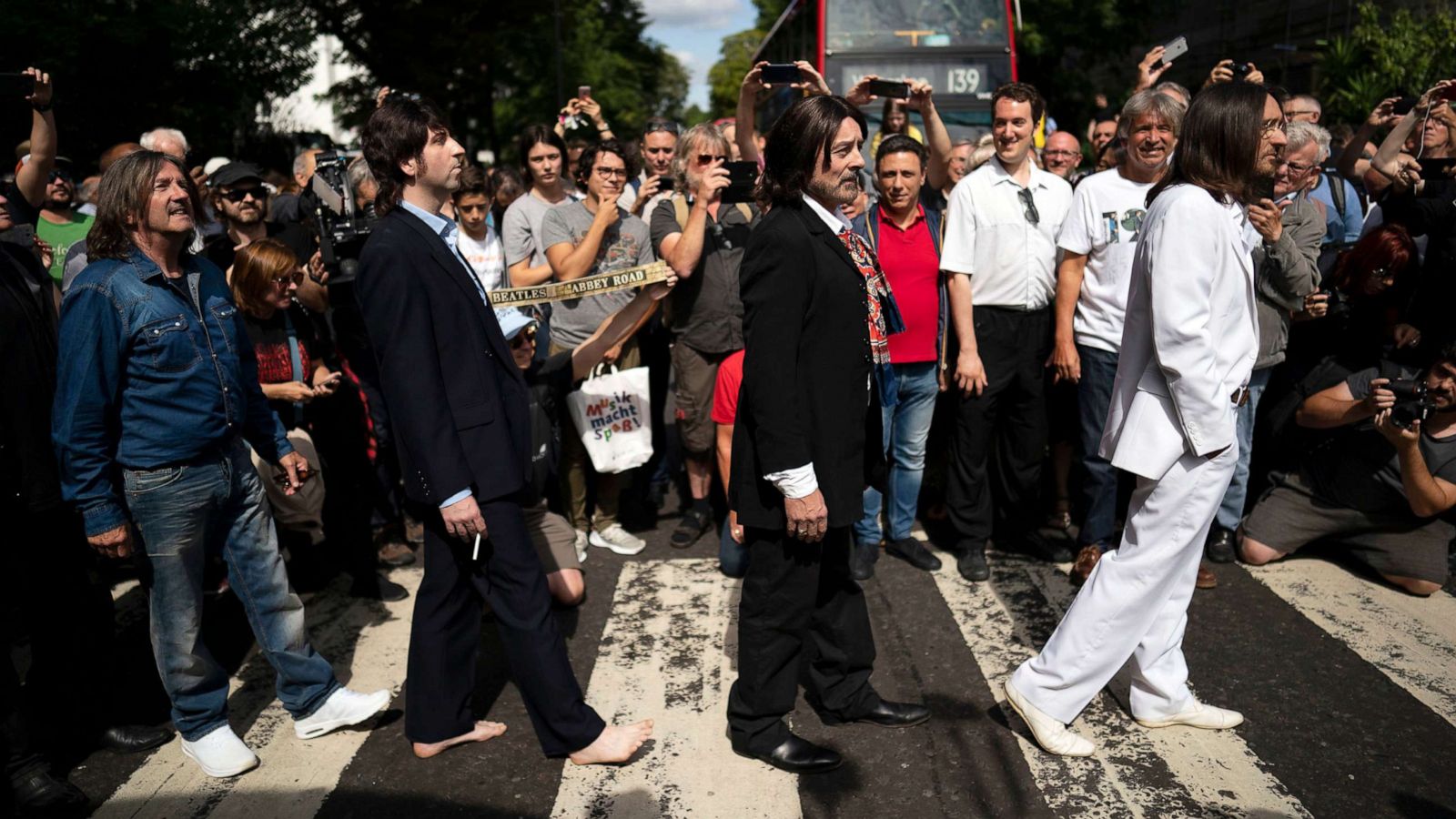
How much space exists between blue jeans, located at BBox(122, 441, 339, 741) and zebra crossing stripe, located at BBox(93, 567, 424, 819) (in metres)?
0.17

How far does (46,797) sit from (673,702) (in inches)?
85.1

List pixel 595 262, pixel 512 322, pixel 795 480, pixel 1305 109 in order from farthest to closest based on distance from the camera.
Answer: pixel 1305 109 → pixel 595 262 → pixel 512 322 → pixel 795 480

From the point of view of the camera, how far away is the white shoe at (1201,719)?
3914 mm

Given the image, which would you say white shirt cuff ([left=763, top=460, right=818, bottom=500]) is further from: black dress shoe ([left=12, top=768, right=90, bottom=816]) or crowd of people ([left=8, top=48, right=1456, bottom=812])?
black dress shoe ([left=12, top=768, right=90, bottom=816])

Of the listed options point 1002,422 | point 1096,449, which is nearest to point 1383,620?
point 1096,449

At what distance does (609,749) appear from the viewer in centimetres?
376

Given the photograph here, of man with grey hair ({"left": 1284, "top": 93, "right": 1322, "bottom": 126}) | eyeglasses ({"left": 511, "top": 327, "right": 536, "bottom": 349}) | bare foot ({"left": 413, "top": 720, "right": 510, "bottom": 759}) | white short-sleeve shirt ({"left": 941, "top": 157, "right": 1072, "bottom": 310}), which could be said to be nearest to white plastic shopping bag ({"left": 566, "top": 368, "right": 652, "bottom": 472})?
eyeglasses ({"left": 511, "top": 327, "right": 536, "bottom": 349})

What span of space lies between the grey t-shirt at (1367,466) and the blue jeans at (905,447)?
204 cm

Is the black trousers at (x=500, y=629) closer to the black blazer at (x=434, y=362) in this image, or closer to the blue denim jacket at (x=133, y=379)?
the black blazer at (x=434, y=362)

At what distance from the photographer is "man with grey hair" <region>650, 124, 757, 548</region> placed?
19.3ft

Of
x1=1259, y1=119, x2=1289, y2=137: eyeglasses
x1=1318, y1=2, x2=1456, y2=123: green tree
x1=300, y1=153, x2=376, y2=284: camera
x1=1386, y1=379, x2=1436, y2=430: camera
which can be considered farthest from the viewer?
x1=1318, y1=2, x2=1456, y2=123: green tree

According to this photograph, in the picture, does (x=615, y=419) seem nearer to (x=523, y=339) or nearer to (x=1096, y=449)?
(x=523, y=339)

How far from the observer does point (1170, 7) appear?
2330 centimetres

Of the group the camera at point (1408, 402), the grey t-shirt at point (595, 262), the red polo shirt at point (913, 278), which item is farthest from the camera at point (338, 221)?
the camera at point (1408, 402)
